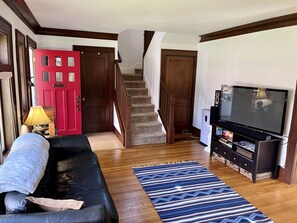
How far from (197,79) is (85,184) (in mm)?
4153

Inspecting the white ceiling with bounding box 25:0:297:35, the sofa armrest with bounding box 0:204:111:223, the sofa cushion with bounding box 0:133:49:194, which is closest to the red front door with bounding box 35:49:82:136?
the white ceiling with bounding box 25:0:297:35

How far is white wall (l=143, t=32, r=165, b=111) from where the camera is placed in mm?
5398

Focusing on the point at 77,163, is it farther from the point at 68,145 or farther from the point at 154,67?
the point at 154,67

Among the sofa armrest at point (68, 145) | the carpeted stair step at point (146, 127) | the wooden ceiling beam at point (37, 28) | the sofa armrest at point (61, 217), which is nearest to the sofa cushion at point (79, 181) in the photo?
the sofa armrest at point (68, 145)

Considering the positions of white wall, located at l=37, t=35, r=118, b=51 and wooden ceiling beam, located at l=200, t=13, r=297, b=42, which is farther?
white wall, located at l=37, t=35, r=118, b=51

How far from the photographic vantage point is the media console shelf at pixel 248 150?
340cm

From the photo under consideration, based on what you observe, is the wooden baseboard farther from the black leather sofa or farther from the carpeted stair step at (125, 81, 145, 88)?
the black leather sofa

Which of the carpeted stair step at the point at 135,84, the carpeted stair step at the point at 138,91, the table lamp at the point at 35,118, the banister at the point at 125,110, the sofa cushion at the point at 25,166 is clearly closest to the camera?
the sofa cushion at the point at 25,166

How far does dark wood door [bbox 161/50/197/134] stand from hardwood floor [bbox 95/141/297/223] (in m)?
1.14

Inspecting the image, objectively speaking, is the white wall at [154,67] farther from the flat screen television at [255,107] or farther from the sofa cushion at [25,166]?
the sofa cushion at [25,166]

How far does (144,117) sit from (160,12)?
8.87ft

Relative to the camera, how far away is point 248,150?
3.58 meters

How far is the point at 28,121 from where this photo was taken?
3.08 meters

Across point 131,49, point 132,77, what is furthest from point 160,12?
point 131,49
